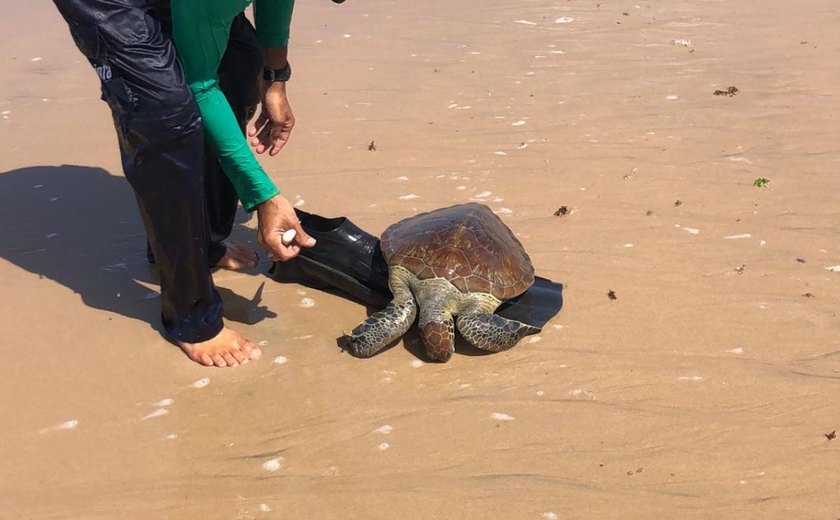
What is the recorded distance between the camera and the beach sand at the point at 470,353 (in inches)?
111

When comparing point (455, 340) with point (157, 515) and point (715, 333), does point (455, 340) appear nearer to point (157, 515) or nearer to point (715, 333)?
point (715, 333)

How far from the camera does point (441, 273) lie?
3754mm

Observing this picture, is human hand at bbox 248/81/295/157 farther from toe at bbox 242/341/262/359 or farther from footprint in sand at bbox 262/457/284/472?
footprint in sand at bbox 262/457/284/472

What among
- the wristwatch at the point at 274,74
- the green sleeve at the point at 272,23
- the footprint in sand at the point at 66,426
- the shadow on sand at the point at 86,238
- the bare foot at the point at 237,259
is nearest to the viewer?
the footprint in sand at the point at 66,426

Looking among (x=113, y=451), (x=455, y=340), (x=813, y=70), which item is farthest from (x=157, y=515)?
(x=813, y=70)

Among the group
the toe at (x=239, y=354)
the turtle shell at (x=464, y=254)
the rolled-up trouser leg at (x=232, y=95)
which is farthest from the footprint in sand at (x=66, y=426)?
the turtle shell at (x=464, y=254)

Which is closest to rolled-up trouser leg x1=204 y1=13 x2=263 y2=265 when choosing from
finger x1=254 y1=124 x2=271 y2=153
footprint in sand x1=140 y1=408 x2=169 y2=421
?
finger x1=254 y1=124 x2=271 y2=153

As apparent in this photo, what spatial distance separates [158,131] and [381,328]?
1147mm

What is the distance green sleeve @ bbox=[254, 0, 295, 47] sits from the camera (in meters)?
3.67

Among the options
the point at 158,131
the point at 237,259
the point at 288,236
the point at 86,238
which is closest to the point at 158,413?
the point at 288,236

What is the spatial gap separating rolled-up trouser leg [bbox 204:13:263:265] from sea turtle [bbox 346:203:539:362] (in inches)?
29.8

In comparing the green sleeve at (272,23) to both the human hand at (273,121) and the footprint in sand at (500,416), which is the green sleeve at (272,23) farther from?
the footprint in sand at (500,416)

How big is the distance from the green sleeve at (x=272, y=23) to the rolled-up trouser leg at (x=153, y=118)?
2.52 feet

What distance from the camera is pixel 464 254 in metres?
3.79
